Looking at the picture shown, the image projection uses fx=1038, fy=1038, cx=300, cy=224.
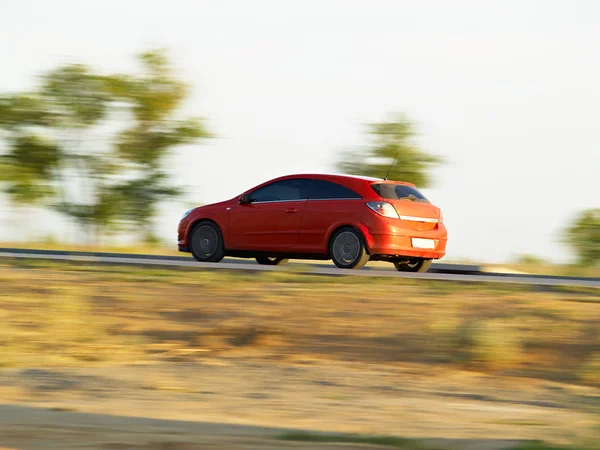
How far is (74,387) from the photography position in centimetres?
958

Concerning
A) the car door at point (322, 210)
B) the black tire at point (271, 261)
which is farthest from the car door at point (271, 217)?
the black tire at point (271, 261)

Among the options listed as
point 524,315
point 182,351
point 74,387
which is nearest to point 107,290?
point 182,351

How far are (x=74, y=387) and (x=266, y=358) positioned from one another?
2.36 metres

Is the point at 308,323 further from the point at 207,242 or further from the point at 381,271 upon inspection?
the point at 207,242

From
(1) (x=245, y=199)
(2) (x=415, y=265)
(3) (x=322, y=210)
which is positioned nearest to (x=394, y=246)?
(3) (x=322, y=210)

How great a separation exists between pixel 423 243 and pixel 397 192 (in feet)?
2.76

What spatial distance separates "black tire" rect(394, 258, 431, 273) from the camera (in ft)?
53.6

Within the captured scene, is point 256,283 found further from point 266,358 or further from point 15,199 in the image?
point 15,199

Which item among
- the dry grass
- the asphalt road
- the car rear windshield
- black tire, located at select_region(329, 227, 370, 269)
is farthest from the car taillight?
the dry grass

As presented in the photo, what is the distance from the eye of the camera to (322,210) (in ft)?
50.3

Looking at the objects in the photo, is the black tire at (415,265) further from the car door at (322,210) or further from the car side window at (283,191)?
the car side window at (283,191)

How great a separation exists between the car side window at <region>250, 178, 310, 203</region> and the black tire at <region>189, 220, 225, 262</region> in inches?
36.8

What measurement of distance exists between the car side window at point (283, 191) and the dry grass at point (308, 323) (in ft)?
6.73

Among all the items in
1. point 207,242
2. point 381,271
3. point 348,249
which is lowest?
point 381,271
